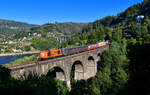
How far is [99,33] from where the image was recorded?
82.2 meters

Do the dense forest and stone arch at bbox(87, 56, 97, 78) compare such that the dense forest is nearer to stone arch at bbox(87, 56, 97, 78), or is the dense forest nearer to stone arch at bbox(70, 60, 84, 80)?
stone arch at bbox(70, 60, 84, 80)

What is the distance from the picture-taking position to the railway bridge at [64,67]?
17750 mm

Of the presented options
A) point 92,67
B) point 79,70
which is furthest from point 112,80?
point 92,67

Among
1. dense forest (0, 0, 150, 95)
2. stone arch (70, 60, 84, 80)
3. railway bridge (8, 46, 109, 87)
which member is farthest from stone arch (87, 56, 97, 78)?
stone arch (70, 60, 84, 80)

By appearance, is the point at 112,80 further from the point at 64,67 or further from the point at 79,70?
the point at 64,67

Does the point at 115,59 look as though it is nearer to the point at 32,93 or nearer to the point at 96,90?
the point at 96,90

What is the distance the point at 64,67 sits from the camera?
80.9ft

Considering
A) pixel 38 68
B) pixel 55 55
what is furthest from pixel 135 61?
pixel 55 55

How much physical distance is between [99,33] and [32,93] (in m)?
78.3

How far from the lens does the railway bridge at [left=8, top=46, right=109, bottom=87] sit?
17.8 meters

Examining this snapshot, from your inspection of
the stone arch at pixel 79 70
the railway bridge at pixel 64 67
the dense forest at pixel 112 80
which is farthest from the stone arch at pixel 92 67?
the stone arch at pixel 79 70

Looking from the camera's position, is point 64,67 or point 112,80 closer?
point 64,67

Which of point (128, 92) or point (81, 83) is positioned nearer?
point (128, 92)

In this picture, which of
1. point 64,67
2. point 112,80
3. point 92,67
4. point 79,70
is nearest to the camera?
point 64,67
